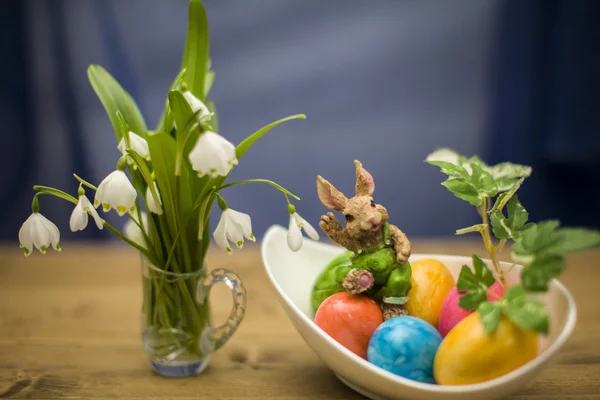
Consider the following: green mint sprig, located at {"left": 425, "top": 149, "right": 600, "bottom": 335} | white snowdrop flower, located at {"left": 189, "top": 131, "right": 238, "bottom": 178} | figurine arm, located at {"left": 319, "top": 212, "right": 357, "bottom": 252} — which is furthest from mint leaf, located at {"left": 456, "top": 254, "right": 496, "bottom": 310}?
white snowdrop flower, located at {"left": 189, "top": 131, "right": 238, "bottom": 178}

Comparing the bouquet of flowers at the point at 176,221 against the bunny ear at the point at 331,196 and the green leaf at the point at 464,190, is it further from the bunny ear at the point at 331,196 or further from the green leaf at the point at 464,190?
the green leaf at the point at 464,190

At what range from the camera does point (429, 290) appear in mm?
595

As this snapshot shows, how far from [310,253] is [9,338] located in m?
0.40

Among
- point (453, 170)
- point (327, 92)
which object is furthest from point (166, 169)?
point (327, 92)

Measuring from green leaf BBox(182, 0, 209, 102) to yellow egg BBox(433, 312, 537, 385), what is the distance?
38cm

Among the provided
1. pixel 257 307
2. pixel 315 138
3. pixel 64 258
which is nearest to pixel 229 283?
pixel 257 307

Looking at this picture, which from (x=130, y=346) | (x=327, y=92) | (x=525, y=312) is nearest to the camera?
(x=525, y=312)

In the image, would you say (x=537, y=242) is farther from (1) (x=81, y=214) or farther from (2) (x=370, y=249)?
(1) (x=81, y=214)

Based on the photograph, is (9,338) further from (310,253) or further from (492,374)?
(492,374)

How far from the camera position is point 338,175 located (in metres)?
1.54

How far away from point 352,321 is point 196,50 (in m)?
0.33

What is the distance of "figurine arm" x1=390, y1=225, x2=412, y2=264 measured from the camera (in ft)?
1.88

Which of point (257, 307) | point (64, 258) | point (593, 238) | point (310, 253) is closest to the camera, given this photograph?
point (593, 238)

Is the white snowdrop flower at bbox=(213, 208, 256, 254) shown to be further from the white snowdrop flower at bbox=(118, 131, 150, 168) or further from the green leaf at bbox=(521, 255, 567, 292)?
the green leaf at bbox=(521, 255, 567, 292)
